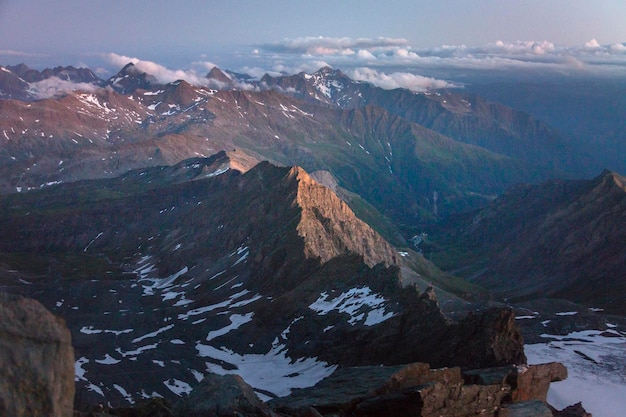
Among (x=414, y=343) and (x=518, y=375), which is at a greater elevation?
(x=518, y=375)

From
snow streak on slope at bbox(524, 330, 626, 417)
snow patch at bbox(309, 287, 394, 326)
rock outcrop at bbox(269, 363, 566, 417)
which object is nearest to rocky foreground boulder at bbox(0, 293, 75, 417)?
rock outcrop at bbox(269, 363, 566, 417)

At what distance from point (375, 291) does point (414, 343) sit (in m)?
27.9

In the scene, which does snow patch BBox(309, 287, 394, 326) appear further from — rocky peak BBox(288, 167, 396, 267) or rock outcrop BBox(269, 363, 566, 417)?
rock outcrop BBox(269, 363, 566, 417)

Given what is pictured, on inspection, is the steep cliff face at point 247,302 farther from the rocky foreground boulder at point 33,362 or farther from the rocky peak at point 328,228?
the rocky foreground boulder at point 33,362

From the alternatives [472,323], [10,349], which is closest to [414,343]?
[472,323]

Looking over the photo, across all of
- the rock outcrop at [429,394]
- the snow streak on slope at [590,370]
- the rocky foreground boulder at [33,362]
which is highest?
the rocky foreground boulder at [33,362]

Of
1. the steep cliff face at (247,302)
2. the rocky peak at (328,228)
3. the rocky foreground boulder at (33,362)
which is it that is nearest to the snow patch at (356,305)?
the steep cliff face at (247,302)

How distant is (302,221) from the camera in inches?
5655

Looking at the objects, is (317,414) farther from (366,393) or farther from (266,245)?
(266,245)

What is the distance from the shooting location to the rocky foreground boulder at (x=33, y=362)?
1593cm

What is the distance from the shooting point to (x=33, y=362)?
16531 millimetres

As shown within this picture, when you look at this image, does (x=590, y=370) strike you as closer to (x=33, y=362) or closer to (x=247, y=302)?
(x=33, y=362)

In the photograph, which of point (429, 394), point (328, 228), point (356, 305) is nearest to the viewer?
point (429, 394)

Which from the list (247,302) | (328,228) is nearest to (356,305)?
(247,302)
